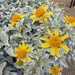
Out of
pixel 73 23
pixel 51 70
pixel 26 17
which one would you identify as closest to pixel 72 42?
pixel 73 23

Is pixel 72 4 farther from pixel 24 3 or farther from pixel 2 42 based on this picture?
pixel 2 42

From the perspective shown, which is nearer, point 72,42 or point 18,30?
point 18,30

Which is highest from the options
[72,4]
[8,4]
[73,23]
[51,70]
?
[73,23]

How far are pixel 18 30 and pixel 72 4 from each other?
12.0ft

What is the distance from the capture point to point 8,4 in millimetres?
2754

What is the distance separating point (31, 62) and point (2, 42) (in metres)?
0.39

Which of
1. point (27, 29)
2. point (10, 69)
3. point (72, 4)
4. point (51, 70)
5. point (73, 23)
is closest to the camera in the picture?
point (51, 70)

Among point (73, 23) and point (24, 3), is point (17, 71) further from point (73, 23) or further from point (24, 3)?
point (24, 3)

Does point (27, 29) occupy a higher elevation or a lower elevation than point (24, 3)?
higher

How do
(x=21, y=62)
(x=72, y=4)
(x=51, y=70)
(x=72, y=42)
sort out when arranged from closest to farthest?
1. (x=21, y=62)
2. (x=51, y=70)
3. (x=72, y=42)
4. (x=72, y=4)

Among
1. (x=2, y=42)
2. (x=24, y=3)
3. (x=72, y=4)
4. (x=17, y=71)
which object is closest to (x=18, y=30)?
(x=2, y=42)

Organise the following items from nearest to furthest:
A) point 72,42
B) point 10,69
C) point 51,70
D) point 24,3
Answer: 1. point 51,70
2. point 10,69
3. point 72,42
4. point 24,3

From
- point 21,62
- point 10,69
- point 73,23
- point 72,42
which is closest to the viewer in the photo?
point 21,62

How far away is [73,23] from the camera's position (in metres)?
1.78
